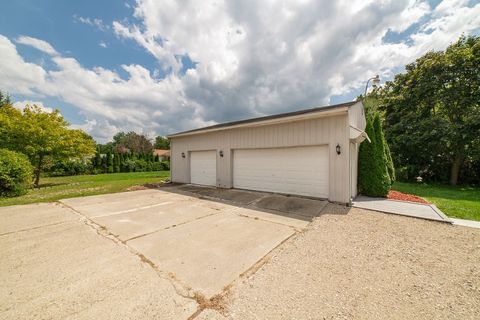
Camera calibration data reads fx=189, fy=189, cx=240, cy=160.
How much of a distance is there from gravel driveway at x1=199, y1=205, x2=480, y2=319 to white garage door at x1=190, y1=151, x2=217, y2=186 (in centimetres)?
649

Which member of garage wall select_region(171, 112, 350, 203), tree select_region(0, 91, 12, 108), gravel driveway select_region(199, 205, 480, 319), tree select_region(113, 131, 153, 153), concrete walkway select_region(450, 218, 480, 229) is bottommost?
gravel driveway select_region(199, 205, 480, 319)

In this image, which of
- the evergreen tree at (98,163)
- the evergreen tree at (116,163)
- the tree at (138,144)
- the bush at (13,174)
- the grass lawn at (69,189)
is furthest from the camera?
the tree at (138,144)

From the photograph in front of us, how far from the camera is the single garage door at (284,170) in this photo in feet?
20.7

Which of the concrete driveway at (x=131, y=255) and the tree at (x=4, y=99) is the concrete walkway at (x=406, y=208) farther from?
the tree at (x=4, y=99)

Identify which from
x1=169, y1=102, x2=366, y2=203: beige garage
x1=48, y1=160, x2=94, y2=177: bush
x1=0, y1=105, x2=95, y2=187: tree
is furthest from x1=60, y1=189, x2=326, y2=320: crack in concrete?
x1=48, y1=160, x2=94, y2=177: bush

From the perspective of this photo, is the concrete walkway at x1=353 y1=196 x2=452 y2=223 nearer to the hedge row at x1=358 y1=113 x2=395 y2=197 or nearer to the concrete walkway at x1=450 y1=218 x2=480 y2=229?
the concrete walkway at x1=450 y1=218 x2=480 y2=229

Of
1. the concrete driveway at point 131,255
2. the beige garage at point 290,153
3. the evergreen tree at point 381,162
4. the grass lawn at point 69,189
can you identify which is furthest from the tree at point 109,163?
the evergreen tree at point 381,162

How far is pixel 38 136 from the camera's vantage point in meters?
9.88

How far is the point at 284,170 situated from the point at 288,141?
43.3 inches

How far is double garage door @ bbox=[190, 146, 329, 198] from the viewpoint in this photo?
6.32 m

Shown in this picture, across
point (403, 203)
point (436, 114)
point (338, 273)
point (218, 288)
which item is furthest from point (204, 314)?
point (436, 114)

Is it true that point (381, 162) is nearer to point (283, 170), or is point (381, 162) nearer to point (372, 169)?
point (372, 169)

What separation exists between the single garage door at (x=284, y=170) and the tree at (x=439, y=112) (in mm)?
9338

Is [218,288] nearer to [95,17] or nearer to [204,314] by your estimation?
[204,314]
